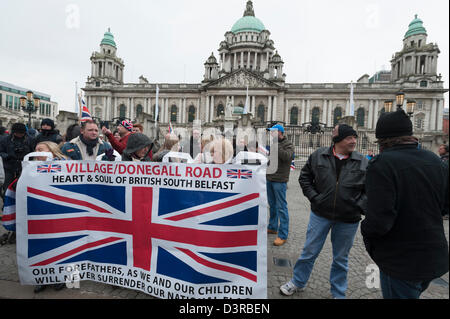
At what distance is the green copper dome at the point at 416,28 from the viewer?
47156 mm

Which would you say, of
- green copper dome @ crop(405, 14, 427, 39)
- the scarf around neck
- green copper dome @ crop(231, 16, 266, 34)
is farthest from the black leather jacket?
green copper dome @ crop(231, 16, 266, 34)

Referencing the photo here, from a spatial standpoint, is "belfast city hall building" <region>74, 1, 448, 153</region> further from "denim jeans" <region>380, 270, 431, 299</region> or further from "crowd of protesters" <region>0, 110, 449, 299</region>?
"denim jeans" <region>380, 270, 431, 299</region>

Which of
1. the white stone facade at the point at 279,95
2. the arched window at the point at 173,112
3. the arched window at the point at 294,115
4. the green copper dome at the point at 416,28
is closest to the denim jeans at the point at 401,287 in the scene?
the white stone facade at the point at 279,95

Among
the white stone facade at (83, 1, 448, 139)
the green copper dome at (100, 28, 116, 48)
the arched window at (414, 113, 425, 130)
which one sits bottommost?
the arched window at (414, 113, 425, 130)

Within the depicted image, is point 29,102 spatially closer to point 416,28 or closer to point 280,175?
point 280,175

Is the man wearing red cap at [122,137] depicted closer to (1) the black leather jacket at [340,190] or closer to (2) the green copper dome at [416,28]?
(1) the black leather jacket at [340,190]

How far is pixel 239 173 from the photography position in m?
2.49

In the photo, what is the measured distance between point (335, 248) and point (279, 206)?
173 centimetres

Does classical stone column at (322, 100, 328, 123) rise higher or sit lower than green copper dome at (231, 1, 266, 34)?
lower

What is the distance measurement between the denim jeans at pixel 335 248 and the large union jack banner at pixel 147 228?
2.55 feet

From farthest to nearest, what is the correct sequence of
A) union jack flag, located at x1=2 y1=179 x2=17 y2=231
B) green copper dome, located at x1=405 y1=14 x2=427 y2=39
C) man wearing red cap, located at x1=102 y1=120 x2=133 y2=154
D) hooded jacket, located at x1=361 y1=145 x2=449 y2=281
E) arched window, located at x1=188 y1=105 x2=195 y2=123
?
arched window, located at x1=188 y1=105 x2=195 y2=123 < green copper dome, located at x1=405 y1=14 x2=427 y2=39 < man wearing red cap, located at x1=102 y1=120 x2=133 y2=154 < union jack flag, located at x1=2 y1=179 x2=17 y2=231 < hooded jacket, located at x1=361 y1=145 x2=449 y2=281

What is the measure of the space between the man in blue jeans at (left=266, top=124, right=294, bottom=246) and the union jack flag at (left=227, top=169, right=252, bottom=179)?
2.19 m

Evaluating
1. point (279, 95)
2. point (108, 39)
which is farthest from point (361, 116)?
point (108, 39)

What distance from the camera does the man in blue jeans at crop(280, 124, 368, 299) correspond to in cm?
266
